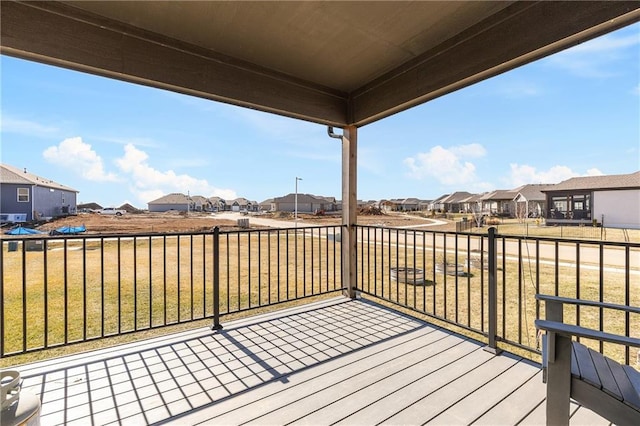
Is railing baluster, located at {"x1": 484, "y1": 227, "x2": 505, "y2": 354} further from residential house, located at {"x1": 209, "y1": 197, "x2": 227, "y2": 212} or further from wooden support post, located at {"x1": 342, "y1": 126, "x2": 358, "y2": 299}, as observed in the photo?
residential house, located at {"x1": 209, "y1": 197, "x2": 227, "y2": 212}

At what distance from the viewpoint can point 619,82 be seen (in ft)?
20.7

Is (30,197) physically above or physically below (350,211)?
above

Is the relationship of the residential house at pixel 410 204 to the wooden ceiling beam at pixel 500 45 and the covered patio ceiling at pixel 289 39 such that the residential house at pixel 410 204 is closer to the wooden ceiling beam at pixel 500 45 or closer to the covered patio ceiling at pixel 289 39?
the wooden ceiling beam at pixel 500 45

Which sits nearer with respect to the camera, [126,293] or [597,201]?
[126,293]

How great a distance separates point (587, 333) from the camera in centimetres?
91

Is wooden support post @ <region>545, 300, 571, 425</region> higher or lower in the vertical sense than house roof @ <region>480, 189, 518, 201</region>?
lower

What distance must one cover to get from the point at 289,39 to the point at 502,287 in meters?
3.58

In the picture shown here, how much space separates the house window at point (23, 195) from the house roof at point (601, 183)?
25139mm

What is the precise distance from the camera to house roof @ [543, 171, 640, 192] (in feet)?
52.1

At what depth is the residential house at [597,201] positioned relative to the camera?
1559cm

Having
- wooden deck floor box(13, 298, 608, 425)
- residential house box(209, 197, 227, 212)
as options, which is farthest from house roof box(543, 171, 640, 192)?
residential house box(209, 197, 227, 212)

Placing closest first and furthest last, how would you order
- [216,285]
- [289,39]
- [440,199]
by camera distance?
1. [289,39]
2. [216,285]
3. [440,199]

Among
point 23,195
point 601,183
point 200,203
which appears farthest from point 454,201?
point 23,195

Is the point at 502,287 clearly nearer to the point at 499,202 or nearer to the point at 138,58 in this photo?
the point at 138,58
